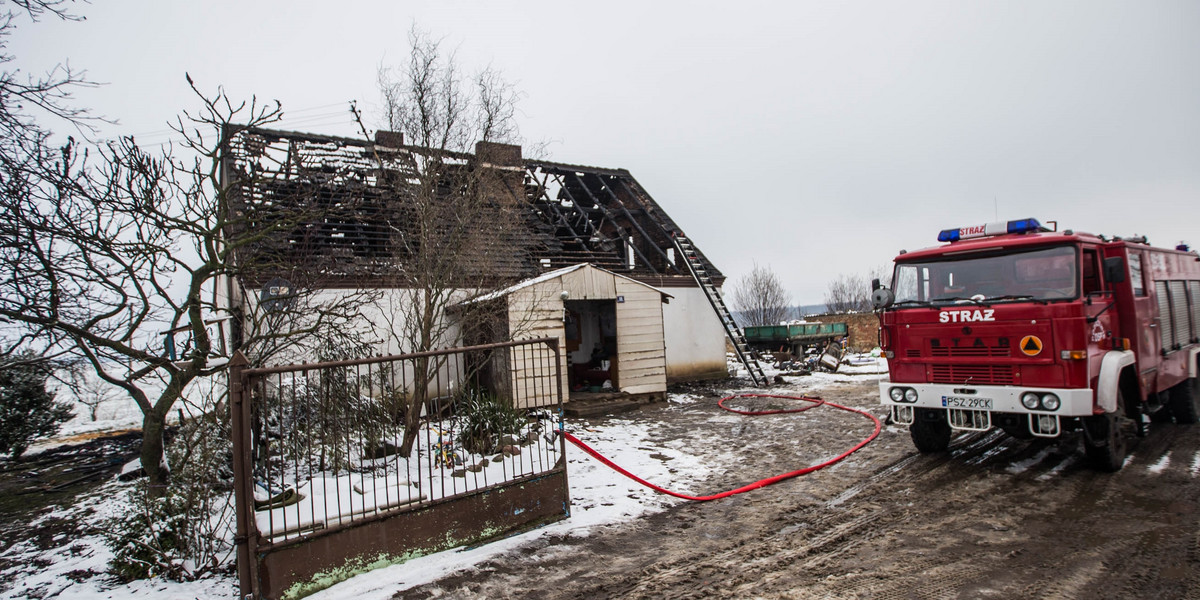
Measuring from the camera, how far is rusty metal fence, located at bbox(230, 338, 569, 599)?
4.20m

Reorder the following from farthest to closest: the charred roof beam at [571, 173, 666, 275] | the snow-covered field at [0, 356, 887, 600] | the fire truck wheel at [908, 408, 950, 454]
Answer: the charred roof beam at [571, 173, 666, 275] < the fire truck wheel at [908, 408, 950, 454] < the snow-covered field at [0, 356, 887, 600]

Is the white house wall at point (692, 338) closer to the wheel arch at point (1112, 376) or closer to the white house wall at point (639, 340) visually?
the white house wall at point (639, 340)

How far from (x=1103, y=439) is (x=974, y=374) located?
1.40 meters

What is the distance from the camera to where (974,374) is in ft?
21.4

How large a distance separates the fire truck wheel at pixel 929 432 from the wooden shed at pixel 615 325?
6588 millimetres

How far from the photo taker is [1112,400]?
19.8 ft

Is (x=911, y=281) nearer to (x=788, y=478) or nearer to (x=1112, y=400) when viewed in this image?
(x=1112, y=400)

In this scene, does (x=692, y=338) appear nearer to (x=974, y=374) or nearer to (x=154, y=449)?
(x=974, y=374)

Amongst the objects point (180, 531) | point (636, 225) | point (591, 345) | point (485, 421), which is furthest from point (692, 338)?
point (180, 531)

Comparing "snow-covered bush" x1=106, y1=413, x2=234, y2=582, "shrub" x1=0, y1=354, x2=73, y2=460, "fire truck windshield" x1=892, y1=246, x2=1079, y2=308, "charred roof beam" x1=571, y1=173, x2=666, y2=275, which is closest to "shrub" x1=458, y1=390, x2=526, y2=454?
"snow-covered bush" x1=106, y1=413, x2=234, y2=582

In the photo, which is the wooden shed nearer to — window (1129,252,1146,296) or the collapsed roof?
the collapsed roof

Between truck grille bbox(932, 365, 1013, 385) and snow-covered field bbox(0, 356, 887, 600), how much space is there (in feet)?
9.46

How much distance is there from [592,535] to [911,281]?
16.0 ft

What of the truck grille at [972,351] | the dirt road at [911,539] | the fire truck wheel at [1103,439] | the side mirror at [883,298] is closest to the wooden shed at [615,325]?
the dirt road at [911,539]
